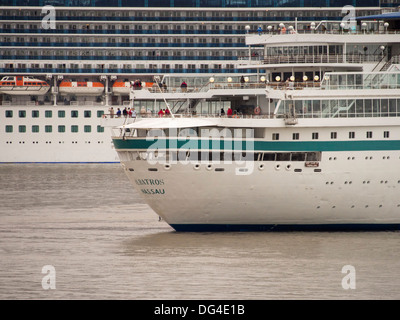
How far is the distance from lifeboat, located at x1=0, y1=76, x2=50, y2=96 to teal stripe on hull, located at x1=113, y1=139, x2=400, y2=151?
40977 mm

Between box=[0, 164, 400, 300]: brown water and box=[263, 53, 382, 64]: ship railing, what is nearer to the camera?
box=[0, 164, 400, 300]: brown water

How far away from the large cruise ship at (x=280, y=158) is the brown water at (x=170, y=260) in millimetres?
719

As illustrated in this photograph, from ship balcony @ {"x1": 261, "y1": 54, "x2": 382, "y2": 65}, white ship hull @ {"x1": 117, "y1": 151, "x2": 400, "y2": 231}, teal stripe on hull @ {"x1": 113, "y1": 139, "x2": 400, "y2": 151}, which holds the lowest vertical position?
white ship hull @ {"x1": 117, "y1": 151, "x2": 400, "y2": 231}

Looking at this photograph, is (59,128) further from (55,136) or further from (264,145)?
(264,145)

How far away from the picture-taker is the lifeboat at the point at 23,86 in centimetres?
7625

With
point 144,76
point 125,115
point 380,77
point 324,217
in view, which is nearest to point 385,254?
point 324,217

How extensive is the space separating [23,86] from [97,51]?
6276mm

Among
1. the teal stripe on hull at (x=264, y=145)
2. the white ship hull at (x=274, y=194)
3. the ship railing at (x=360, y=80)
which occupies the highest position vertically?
the ship railing at (x=360, y=80)

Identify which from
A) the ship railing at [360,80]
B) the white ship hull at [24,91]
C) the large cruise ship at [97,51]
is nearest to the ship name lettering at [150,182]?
the ship railing at [360,80]

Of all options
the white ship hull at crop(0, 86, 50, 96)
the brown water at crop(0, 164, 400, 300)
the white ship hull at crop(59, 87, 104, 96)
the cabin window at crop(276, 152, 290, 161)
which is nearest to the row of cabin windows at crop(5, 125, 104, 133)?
the white ship hull at crop(0, 86, 50, 96)

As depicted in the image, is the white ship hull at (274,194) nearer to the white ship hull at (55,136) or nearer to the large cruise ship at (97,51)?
the white ship hull at (55,136)

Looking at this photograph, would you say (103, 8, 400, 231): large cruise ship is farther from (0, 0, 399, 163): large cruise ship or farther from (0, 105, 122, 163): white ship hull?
(0, 0, 399, 163): large cruise ship

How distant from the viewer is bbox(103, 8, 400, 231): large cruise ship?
3588cm
